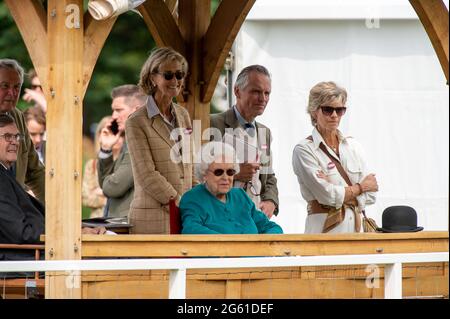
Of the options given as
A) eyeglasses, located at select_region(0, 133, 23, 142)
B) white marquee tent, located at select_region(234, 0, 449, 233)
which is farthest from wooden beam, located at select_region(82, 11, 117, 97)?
white marquee tent, located at select_region(234, 0, 449, 233)

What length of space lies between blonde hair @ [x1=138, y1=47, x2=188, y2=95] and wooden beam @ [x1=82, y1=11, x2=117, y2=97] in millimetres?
1112

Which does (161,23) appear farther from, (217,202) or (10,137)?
(217,202)

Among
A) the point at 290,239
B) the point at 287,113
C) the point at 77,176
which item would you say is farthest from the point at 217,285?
the point at 287,113

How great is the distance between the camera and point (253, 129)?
11.1 metres

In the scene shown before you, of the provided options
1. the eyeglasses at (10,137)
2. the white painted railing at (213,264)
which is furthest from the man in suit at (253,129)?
the white painted railing at (213,264)

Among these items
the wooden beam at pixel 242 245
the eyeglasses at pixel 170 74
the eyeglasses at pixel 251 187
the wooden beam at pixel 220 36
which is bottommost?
the wooden beam at pixel 242 245

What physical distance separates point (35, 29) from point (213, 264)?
1921 millimetres

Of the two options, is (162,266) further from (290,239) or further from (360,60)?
(360,60)

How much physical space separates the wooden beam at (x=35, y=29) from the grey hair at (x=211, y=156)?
1240 mm

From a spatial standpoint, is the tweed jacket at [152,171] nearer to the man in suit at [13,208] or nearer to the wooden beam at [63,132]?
the man in suit at [13,208]

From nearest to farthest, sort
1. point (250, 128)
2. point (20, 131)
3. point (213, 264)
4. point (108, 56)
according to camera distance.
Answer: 1. point (213, 264)
2. point (20, 131)
3. point (250, 128)
4. point (108, 56)

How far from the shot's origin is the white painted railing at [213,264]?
26.2 feet

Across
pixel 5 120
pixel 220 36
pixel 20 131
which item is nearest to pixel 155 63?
pixel 5 120

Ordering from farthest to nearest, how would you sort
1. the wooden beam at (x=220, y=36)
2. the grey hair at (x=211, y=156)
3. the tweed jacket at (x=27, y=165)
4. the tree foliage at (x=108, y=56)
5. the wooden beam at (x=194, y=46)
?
the tree foliage at (x=108, y=56)
the wooden beam at (x=194, y=46)
the wooden beam at (x=220, y=36)
the tweed jacket at (x=27, y=165)
the grey hair at (x=211, y=156)
